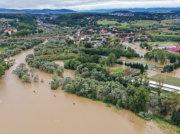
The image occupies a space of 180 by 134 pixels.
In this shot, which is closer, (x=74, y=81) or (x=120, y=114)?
(x=120, y=114)

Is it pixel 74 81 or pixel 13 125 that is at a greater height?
pixel 74 81

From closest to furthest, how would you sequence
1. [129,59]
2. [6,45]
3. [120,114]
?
[120,114]
[129,59]
[6,45]

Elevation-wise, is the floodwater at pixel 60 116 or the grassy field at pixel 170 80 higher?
the grassy field at pixel 170 80

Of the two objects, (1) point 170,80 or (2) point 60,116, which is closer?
(2) point 60,116

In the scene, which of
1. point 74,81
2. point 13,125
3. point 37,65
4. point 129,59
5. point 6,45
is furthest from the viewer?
point 6,45

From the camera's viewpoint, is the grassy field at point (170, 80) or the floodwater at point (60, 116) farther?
the grassy field at point (170, 80)

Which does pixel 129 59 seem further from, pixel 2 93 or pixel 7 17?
pixel 7 17

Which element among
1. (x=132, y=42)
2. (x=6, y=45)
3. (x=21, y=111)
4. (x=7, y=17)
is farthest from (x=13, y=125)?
(x=7, y=17)

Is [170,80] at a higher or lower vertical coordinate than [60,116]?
higher
